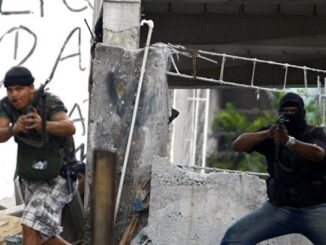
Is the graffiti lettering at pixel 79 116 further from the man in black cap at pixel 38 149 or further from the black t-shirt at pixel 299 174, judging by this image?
the black t-shirt at pixel 299 174

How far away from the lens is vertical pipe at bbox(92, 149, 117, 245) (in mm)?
5207

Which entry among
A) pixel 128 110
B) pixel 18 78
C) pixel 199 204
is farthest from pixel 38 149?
pixel 199 204

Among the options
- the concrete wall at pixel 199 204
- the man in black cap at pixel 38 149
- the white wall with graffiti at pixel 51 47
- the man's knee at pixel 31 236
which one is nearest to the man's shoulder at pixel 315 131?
the concrete wall at pixel 199 204

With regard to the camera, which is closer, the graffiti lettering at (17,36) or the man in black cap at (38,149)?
the man in black cap at (38,149)

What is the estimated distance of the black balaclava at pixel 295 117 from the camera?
656 cm

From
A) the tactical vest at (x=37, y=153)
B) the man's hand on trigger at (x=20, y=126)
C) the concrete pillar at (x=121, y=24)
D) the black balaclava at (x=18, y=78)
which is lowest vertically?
the tactical vest at (x=37, y=153)

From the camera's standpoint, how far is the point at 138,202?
7.43 metres

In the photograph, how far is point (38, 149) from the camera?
6902mm

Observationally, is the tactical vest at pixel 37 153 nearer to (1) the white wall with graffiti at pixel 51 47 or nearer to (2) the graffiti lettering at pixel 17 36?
(1) the white wall with graffiti at pixel 51 47

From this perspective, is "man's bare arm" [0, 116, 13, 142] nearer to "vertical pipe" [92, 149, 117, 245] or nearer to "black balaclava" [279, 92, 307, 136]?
"vertical pipe" [92, 149, 117, 245]

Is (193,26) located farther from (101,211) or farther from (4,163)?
(101,211)

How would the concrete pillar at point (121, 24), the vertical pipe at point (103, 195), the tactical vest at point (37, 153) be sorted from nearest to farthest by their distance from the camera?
the vertical pipe at point (103, 195) < the tactical vest at point (37, 153) < the concrete pillar at point (121, 24)

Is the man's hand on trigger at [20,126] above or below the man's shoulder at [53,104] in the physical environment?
below

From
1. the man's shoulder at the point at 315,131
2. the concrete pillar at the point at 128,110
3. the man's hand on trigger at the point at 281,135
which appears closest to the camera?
the man's hand on trigger at the point at 281,135
